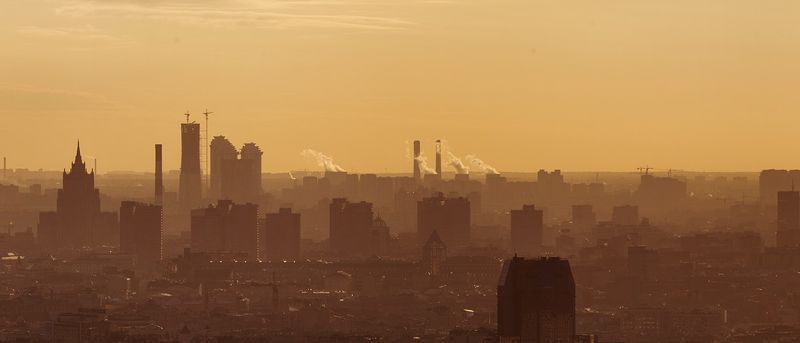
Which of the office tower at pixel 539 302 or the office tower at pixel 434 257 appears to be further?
the office tower at pixel 434 257

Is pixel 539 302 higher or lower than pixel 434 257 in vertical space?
higher

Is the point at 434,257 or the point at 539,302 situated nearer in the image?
the point at 539,302

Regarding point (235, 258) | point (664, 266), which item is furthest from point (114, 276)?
point (664, 266)

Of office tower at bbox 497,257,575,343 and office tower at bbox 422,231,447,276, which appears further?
office tower at bbox 422,231,447,276

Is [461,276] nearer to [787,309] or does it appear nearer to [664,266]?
[664,266]
